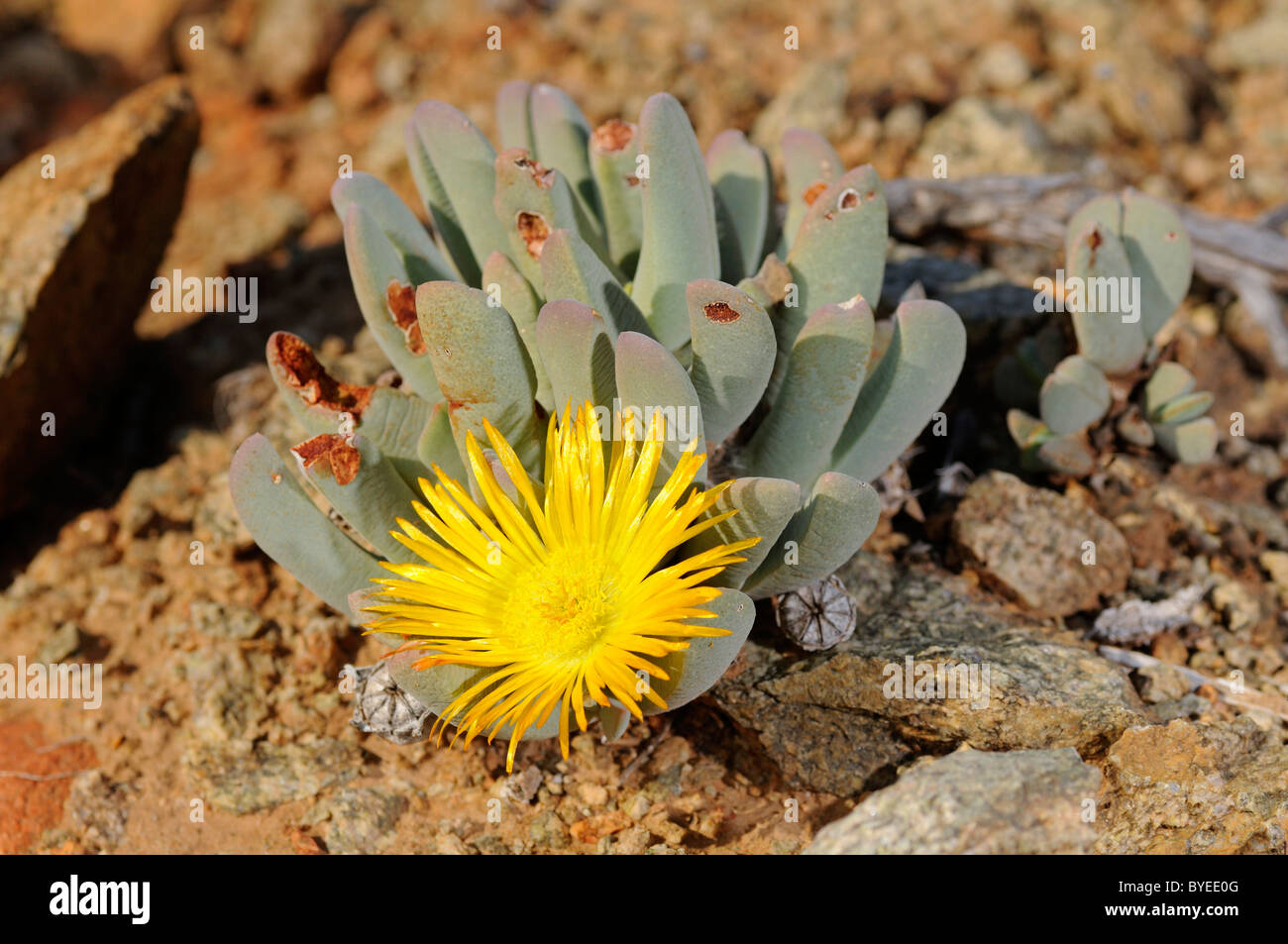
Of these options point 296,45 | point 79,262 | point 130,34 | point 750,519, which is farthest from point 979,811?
point 130,34

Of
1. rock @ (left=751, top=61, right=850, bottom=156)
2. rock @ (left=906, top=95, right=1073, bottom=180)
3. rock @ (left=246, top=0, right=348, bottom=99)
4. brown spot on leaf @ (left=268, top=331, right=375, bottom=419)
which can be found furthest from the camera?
rock @ (left=246, top=0, right=348, bottom=99)

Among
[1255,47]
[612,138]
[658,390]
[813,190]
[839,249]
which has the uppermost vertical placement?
[1255,47]

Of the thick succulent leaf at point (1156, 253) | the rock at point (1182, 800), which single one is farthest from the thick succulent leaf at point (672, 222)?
the rock at point (1182, 800)

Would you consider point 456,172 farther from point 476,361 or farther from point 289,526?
point 289,526

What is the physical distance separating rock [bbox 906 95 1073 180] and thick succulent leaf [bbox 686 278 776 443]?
2.20 m

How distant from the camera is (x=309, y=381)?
2334 mm

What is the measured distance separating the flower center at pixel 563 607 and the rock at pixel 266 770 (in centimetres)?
78

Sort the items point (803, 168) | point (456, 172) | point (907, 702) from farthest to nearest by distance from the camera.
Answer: point (803, 168)
point (456, 172)
point (907, 702)

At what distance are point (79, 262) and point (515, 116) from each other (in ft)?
4.59

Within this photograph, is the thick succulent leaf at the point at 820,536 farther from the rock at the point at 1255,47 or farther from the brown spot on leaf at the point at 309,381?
the rock at the point at 1255,47

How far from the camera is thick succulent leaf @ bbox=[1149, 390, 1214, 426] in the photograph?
9.50 feet

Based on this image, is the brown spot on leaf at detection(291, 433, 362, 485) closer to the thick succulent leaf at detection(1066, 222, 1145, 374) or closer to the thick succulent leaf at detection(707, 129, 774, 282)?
the thick succulent leaf at detection(707, 129, 774, 282)

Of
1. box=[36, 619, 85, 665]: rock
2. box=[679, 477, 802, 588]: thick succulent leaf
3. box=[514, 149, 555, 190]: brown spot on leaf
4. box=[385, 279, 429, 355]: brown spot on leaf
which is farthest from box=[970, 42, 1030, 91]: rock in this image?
box=[36, 619, 85, 665]: rock

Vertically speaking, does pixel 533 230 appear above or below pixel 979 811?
above
